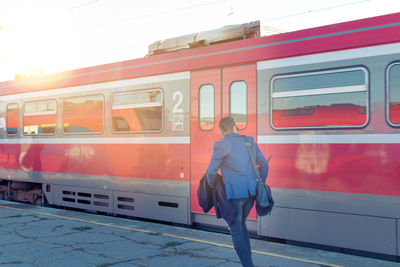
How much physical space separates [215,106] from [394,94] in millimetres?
2710

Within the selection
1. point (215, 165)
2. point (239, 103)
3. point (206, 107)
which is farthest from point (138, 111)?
point (215, 165)

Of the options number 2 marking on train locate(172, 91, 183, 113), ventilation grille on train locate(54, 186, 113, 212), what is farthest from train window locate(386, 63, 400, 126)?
ventilation grille on train locate(54, 186, 113, 212)

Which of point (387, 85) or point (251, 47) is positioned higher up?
point (251, 47)

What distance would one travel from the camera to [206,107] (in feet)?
23.6

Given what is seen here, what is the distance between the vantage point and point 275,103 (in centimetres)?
632

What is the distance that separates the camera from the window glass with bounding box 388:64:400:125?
5.34 m

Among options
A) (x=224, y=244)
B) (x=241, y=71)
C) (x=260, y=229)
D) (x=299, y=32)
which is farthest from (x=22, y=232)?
(x=299, y=32)

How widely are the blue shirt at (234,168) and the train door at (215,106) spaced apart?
5.73 feet

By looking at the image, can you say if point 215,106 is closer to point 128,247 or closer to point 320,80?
point 320,80

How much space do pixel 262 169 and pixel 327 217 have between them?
148cm

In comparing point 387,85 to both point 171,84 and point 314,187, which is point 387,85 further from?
point 171,84

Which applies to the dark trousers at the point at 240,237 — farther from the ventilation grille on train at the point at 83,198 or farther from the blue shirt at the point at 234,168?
the ventilation grille on train at the point at 83,198

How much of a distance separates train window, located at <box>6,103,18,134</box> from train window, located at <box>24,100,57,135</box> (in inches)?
17.2

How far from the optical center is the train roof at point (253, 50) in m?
5.59
